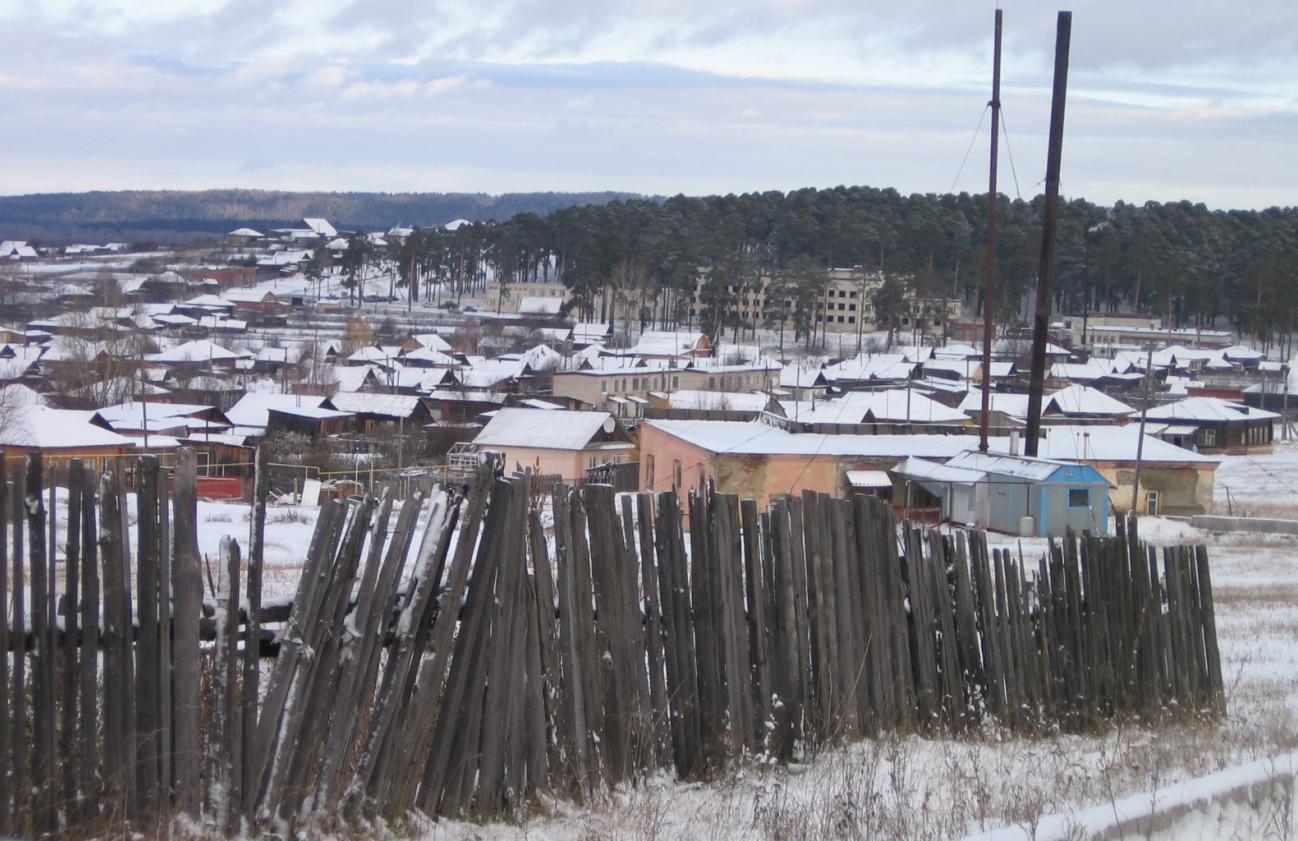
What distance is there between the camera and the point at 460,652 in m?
5.44

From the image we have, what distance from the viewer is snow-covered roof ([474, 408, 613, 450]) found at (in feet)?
143

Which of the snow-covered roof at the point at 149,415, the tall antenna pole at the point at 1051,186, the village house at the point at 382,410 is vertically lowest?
Answer: the village house at the point at 382,410

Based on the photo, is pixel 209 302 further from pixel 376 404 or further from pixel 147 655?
pixel 147 655

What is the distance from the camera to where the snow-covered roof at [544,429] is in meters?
43.4

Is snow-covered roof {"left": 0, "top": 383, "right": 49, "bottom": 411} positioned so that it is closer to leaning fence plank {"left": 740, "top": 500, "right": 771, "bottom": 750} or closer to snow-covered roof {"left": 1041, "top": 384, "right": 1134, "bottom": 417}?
leaning fence plank {"left": 740, "top": 500, "right": 771, "bottom": 750}

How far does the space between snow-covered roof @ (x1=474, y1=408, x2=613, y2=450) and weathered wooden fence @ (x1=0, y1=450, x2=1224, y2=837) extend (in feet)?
118

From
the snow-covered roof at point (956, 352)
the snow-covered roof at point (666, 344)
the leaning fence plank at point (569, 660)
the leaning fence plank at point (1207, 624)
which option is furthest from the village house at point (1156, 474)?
the snow-covered roof at point (956, 352)

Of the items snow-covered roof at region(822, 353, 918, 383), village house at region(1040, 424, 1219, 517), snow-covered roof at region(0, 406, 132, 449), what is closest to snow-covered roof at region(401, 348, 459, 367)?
snow-covered roof at region(822, 353, 918, 383)

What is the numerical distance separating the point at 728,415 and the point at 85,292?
102 m

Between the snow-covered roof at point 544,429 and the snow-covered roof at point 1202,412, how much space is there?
83.9ft

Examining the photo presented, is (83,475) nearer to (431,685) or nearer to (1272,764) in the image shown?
(431,685)

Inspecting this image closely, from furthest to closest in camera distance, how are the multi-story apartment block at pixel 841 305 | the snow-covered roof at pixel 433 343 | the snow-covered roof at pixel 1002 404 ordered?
the multi-story apartment block at pixel 841 305 → the snow-covered roof at pixel 433 343 → the snow-covered roof at pixel 1002 404

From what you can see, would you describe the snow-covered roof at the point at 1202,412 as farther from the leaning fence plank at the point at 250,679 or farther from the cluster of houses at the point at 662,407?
the leaning fence plank at the point at 250,679

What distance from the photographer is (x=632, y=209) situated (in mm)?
119188
